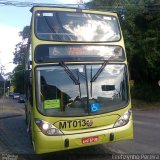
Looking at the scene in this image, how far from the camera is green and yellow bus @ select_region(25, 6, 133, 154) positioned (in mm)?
9242

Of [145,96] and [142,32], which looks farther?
[145,96]

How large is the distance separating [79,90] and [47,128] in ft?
4.08

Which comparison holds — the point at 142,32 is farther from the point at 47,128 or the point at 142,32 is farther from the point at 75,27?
the point at 47,128

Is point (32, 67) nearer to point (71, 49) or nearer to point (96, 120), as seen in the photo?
point (71, 49)

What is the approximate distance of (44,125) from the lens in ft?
30.0

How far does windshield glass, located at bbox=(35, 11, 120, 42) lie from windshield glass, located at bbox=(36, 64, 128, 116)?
2.62 ft

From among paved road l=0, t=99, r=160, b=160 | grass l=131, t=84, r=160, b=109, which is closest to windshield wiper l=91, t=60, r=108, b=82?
paved road l=0, t=99, r=160, b=160

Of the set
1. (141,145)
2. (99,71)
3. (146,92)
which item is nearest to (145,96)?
(146,92)

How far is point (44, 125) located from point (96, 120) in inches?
51.1

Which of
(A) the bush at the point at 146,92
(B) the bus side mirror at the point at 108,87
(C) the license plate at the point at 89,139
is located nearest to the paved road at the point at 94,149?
(C) the license plate at the point at 89,139

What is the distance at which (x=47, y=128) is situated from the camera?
914 cm

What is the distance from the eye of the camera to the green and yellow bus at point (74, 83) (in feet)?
30.3

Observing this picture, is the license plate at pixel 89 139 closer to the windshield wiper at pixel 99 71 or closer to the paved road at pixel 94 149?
the paved road at pixel 94 149

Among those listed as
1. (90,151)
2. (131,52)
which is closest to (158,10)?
(131,52)
